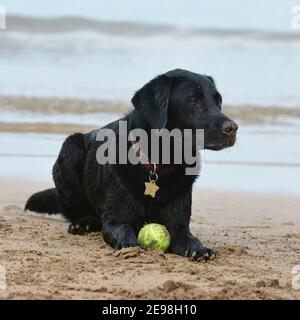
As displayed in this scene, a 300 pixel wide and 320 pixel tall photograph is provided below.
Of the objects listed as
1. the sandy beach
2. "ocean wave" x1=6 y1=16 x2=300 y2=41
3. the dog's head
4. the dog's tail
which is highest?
"ocean wave" x1=6 y1=16 x2=300 y2=41

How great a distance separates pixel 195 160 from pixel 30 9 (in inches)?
859

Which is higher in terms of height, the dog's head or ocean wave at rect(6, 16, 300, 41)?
ocean wave at rect(6, 16, 300, 41)

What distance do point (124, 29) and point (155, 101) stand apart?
19.3 metres

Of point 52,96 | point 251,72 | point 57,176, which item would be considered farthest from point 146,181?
point 251,72

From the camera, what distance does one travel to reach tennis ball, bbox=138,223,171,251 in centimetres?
566

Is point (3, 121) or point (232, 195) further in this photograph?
point (3, 121)

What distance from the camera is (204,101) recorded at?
5.88 meters

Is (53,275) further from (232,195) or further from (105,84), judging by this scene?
(105,84)

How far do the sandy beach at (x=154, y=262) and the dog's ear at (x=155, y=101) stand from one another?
3.08 feet

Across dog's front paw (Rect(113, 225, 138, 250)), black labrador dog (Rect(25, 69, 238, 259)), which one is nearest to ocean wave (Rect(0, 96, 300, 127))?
black labrador dog (Rect(25, 69, 238, 259))

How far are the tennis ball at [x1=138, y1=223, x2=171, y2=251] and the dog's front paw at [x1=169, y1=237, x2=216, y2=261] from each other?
0.07m

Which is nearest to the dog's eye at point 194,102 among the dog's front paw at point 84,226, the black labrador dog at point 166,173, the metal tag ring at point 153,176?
the black labrador dog at point 166,173

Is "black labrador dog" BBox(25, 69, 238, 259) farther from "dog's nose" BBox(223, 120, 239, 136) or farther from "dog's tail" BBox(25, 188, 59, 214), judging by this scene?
"dog's tail" BBox(25, 188, 59, 214)

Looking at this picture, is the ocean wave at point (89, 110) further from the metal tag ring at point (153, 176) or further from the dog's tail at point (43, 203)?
the metal tag ring at point (153, 176)
